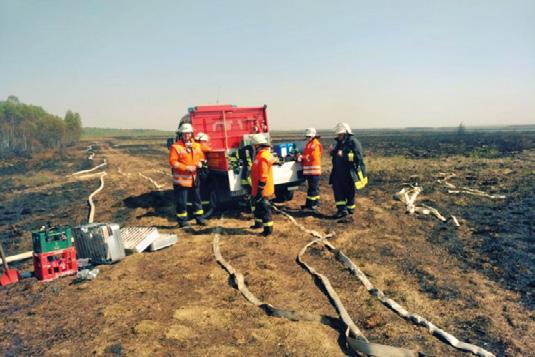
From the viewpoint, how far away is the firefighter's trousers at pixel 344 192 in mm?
8266

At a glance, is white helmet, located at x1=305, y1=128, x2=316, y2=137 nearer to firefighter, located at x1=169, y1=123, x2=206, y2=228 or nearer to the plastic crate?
firefighter, located at x1=169, y1=123, x2=206, y2=228

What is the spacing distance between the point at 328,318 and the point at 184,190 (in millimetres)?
4697

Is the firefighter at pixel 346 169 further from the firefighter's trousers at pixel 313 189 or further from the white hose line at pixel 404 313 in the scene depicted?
the white hose line at pixel 404 313

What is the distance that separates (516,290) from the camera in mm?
4738

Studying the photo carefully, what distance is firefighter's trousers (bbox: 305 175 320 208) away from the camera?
864 centimetres

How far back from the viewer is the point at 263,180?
700 centimetres

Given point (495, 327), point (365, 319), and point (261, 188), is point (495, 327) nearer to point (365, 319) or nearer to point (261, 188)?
point (365, 319)

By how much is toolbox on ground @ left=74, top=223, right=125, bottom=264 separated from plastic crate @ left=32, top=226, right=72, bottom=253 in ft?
1.51

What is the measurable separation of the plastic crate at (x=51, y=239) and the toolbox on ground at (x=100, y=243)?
0.46 meters

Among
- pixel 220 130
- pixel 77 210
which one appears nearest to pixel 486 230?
pixel 220 130

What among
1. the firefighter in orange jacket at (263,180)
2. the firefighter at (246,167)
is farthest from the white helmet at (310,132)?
the firefighter in orange jacket at (263,180)

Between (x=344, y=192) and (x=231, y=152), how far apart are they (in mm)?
2913

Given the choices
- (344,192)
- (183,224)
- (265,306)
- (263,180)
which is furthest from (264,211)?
(265,306)

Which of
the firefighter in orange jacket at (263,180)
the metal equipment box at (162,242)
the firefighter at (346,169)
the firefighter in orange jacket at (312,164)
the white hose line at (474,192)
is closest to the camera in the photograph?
the metal equipment box at (162,242)
